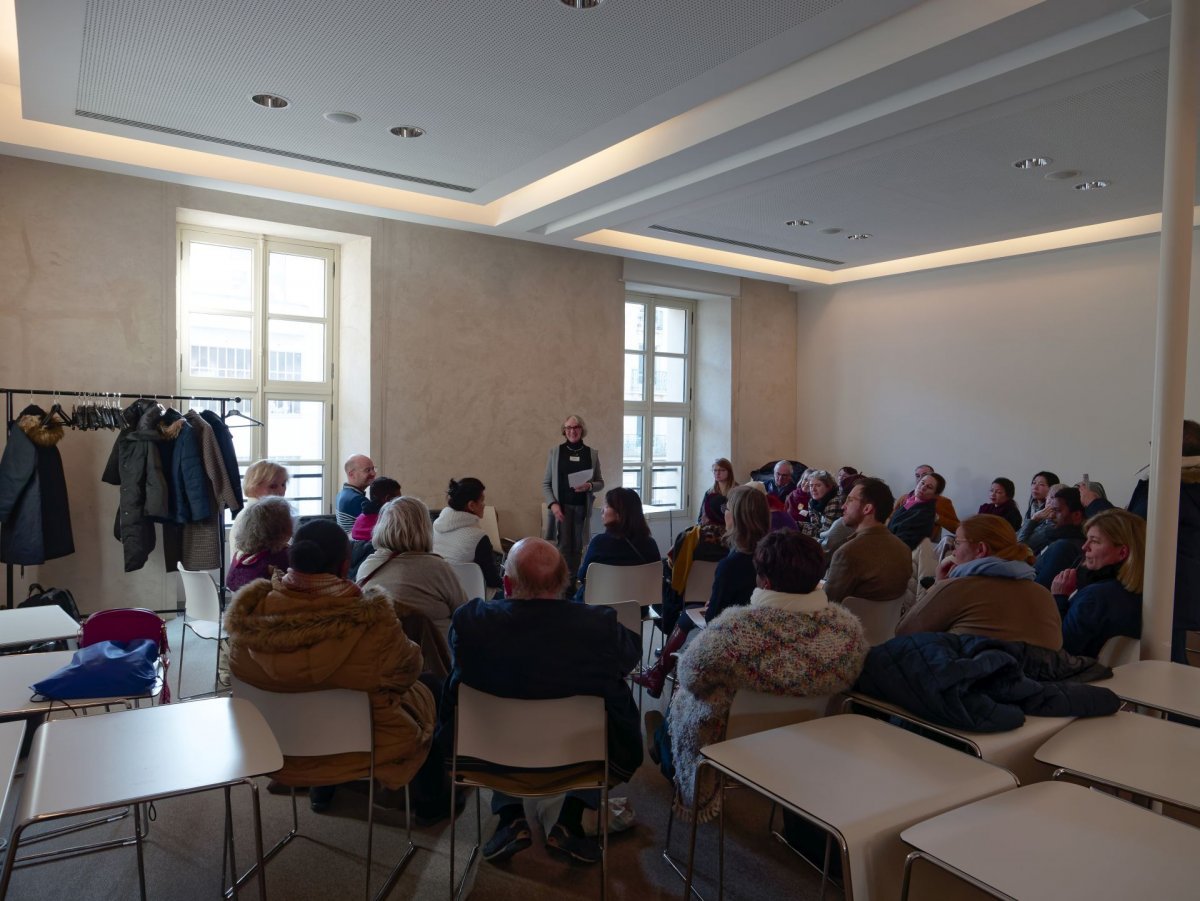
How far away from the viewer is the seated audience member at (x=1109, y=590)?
3.03 m

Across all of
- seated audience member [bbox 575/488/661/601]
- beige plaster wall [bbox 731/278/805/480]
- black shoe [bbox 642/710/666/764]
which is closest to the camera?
black shoe [bbox 642/710/666/764]

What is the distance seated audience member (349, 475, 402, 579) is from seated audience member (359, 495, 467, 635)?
0.74 ft

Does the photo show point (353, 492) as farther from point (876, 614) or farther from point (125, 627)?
point (876, 614)

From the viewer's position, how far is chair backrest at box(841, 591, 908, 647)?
343 cm

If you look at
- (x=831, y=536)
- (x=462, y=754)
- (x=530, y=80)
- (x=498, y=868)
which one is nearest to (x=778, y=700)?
(x=462, y=754)

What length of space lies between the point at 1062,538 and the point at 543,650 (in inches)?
136

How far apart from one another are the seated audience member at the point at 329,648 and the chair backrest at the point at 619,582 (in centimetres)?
166

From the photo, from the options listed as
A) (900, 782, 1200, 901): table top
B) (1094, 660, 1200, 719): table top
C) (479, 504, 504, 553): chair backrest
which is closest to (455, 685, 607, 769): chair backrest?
(900, 782, 1200, 901): table top

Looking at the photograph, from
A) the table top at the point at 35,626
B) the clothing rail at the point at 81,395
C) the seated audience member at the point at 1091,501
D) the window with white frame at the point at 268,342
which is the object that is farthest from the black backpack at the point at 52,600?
the seated audience member at the point at 1091,501

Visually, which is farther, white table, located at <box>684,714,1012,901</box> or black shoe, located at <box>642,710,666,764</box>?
black shoe, located at <box>642,710,666,764</box>

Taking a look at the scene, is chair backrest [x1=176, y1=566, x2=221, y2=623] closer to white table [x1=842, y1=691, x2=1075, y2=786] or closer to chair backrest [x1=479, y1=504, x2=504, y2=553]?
chair backrest [x1=479, y1=504, x2=504, y2=553]

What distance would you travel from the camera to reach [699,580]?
433 cm

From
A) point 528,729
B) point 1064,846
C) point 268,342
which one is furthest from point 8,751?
point 268,342

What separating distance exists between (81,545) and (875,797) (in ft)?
18.3
